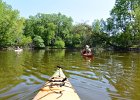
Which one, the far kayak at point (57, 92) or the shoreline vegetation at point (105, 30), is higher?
the shoreline vegetation at point (105, 30)

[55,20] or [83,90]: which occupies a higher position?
[55,20]

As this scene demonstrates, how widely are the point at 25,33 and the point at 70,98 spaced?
92475mm

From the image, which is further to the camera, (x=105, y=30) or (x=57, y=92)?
(x=105, y=30)

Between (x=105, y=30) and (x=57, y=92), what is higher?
(x=105, y=30)

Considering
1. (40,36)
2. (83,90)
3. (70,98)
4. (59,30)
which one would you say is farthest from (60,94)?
(59,30)

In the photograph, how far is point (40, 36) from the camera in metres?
100

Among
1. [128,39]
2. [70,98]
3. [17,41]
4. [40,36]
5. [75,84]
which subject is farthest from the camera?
[40,36]

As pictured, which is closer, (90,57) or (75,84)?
(75,84)

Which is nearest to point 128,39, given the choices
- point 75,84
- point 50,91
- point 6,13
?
point 6,13

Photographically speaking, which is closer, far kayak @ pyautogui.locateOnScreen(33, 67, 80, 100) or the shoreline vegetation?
far kayak @ pyautogui.locateOnScreen(33, 67, 80, 100)

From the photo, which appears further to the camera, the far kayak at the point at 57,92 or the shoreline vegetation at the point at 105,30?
the shoreline vegetation at the point at 105,30

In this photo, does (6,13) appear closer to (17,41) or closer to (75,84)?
(17,41)

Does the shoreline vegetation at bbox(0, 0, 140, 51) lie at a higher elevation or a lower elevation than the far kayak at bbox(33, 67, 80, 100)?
higher

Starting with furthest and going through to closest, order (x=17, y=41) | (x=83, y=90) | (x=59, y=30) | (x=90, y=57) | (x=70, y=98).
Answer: (x=59, y=30) < (x=17, y=41) < (x=90, y=57) < (x=83, y=90) < (x=70, y=98)
